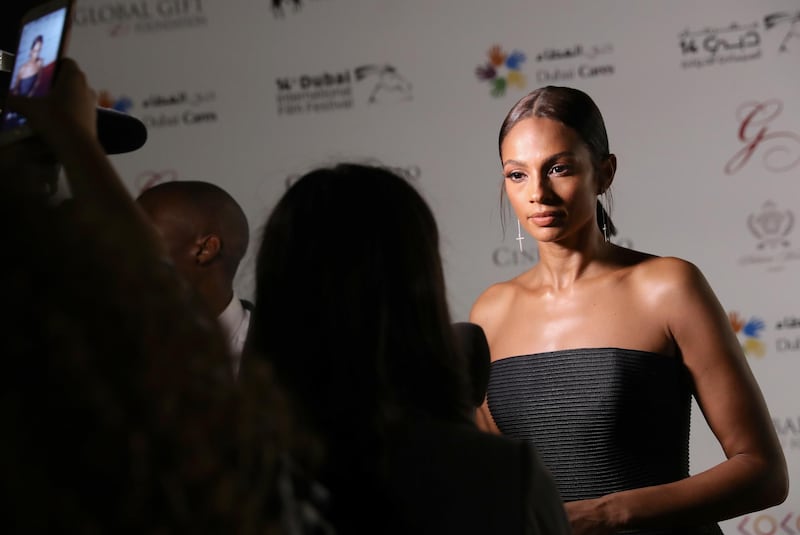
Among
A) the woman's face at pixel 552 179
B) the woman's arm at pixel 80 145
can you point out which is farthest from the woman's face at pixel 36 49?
the woman's face at pixel 552 179

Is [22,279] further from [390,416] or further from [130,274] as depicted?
[390,416]

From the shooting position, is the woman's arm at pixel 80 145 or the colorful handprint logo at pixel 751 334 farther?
the colorful handprint logo at pixel 751 334

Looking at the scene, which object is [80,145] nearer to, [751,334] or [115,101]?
[751,334]

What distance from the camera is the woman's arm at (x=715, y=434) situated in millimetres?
1394

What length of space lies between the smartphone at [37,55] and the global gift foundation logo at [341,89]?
Result: 7.47ft

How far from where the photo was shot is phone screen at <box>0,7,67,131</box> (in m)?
0.99

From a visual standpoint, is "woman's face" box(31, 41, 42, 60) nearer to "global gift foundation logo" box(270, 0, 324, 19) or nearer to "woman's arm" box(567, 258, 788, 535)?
"woman's arm" box(567, 258, 788, 535)

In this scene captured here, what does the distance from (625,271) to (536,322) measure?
19cm

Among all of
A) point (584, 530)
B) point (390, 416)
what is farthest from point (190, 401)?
point (584, 530)

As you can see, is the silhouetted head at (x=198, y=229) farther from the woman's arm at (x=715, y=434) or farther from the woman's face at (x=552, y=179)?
the woman's arm at (x=715, y=434)

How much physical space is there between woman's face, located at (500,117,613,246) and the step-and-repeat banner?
153 centimetres

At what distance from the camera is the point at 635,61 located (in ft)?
10.4

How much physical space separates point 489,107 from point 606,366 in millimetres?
1881

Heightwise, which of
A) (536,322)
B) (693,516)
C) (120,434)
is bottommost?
(693,516)
